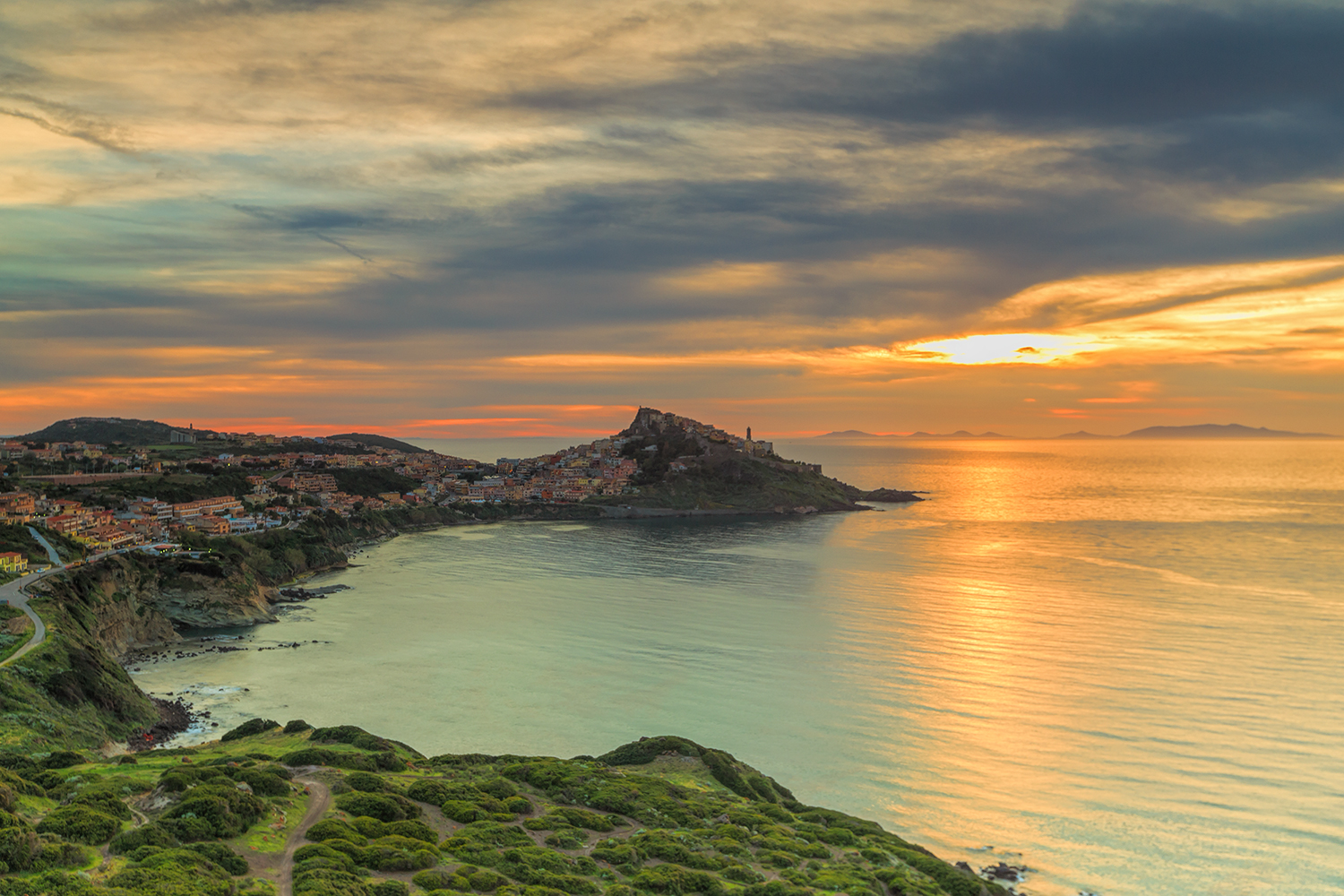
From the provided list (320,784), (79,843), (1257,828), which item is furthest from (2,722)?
(1257,828)

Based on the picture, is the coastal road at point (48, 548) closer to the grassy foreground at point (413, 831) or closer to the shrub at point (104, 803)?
the grassy foreground at point (413, 831)

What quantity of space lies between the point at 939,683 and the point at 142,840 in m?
44.9

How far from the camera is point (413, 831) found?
75.4ft

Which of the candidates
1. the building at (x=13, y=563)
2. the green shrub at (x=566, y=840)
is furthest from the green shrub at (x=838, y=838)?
the building at (x=13, y=563)

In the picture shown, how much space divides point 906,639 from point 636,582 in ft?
124

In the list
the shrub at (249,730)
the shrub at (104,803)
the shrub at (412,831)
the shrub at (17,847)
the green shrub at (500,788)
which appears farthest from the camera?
the shrub at (249,730)

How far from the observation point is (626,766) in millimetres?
34875

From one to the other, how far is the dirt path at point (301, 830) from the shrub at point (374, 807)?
598 mm

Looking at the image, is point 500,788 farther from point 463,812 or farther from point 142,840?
point 142,840

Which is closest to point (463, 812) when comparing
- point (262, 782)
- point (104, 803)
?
point (262, 782)

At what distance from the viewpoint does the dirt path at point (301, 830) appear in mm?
18438

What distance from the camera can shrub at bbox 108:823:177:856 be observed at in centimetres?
1850

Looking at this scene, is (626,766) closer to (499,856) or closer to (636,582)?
(499,856)

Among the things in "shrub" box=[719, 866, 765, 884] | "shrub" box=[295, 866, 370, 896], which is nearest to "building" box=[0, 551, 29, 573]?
"shrub" box=[295, 866, 370, 896]
